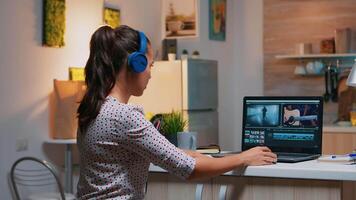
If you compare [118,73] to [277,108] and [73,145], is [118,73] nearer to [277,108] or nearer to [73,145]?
[277,108]

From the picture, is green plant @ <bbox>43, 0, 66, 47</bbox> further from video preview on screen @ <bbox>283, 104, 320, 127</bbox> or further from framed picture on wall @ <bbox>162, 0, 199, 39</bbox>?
video preview on screen @ <bbox>283, 104, 320, 127</bbox>

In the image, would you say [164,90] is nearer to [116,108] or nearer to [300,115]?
[300,115]

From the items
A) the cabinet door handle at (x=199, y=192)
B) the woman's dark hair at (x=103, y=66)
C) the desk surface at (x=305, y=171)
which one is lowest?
the cabinet door handle at (x=199, y=192)

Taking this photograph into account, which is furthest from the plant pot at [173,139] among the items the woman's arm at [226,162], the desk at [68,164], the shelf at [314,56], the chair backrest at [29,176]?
the shelf at [314,56]

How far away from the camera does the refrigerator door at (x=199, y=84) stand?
5207 mm

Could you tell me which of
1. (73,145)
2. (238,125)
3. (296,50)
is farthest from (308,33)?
(73,145)

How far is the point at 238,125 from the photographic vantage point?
661 centimetres

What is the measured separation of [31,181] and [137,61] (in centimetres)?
279

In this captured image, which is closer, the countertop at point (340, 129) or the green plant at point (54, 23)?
the green plant at point (54, 23)

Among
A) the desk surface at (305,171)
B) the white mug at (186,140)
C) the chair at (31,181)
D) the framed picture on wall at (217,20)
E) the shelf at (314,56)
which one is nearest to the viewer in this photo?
the desk surface at (305,171)

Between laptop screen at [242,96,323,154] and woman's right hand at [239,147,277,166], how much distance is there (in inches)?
12.0

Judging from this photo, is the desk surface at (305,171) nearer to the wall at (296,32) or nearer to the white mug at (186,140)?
the white mug at (186,140)

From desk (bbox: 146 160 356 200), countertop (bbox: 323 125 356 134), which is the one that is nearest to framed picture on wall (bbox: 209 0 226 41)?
countertop (bbox: 323 125 356 134)

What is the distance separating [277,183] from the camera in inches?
91.9
